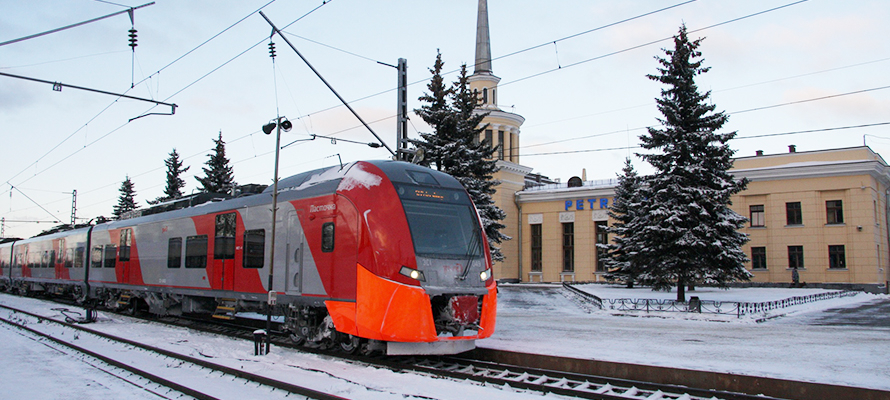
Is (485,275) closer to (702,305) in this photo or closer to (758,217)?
(702,305)

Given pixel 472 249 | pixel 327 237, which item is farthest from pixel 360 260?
pixel 472 249

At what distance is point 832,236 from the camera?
135 feet

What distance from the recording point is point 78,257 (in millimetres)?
26469

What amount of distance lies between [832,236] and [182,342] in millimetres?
40343

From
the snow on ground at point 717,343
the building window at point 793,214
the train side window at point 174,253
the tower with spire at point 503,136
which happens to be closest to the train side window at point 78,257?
the train side window at point 174,253

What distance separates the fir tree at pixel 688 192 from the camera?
2645 cm

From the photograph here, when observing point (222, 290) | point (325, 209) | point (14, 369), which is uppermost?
point (325, 209)

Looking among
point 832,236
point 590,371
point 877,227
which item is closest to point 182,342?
point 590,371

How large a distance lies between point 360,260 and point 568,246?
1724 inches

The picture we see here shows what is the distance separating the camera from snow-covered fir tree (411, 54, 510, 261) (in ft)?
98.3

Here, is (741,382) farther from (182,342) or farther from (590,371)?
(182,342)

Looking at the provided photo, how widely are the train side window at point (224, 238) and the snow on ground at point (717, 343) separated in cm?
655

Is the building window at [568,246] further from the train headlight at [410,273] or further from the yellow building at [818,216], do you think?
the train headlight at [410,273]

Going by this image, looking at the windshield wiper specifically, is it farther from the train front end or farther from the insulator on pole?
the insulator on pole
